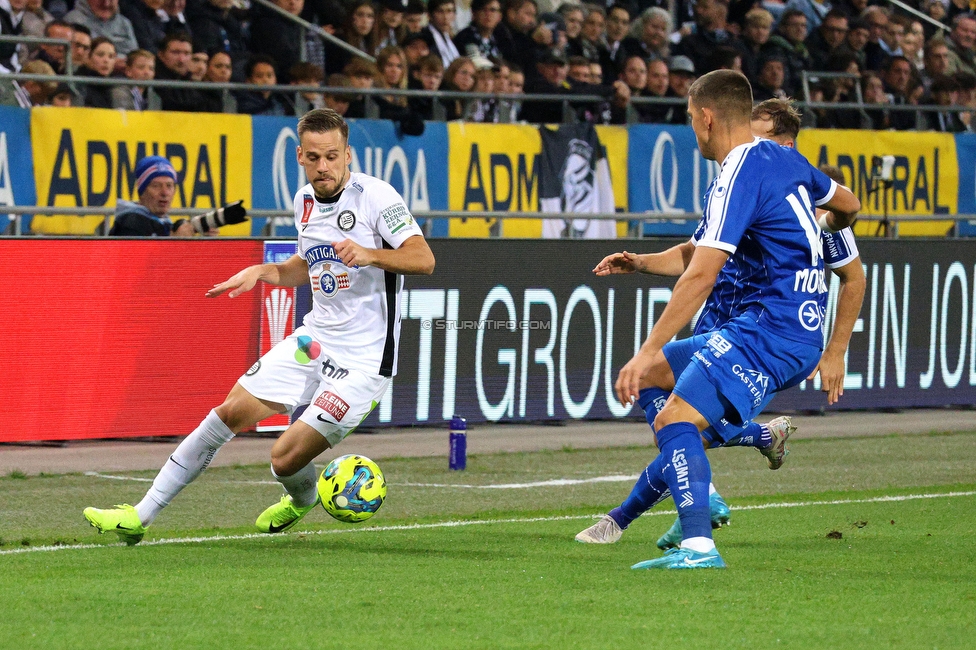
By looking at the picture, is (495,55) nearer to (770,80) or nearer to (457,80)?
(457,80)

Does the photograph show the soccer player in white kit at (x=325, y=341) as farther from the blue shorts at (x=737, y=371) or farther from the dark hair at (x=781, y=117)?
the dark hair at (x=781, y=117)

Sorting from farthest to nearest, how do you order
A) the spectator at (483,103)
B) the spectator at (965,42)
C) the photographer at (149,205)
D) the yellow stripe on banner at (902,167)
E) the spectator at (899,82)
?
the spectator at (965,42) < the spectator at (899,82) < the yellow stripe on banner at (902,167) < the spectator at (483,103) < the photographer at (149,205)

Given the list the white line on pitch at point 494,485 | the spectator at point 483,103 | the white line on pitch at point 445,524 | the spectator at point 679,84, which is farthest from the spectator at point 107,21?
the white line on pitch at point 445,524

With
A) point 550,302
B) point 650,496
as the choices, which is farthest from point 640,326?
point 650,496

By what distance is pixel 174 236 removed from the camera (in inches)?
506

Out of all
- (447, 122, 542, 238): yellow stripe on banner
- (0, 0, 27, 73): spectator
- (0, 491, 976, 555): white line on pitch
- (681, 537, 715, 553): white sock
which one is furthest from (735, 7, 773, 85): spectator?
(681, 537, 715, 553): white sock

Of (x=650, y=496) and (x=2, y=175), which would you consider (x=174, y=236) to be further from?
(x=650, y=496)

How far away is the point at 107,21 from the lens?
1502 cm

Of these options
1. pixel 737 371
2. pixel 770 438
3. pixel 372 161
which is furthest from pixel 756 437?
A: pixel 372 161

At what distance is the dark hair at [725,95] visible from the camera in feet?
23.4

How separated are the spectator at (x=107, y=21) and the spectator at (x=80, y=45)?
1.16 ft

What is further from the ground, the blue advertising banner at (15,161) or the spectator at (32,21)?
the spectator at (32,21)

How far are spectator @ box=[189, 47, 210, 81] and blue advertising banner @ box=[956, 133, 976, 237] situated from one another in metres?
9.69

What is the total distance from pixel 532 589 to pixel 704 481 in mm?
898
